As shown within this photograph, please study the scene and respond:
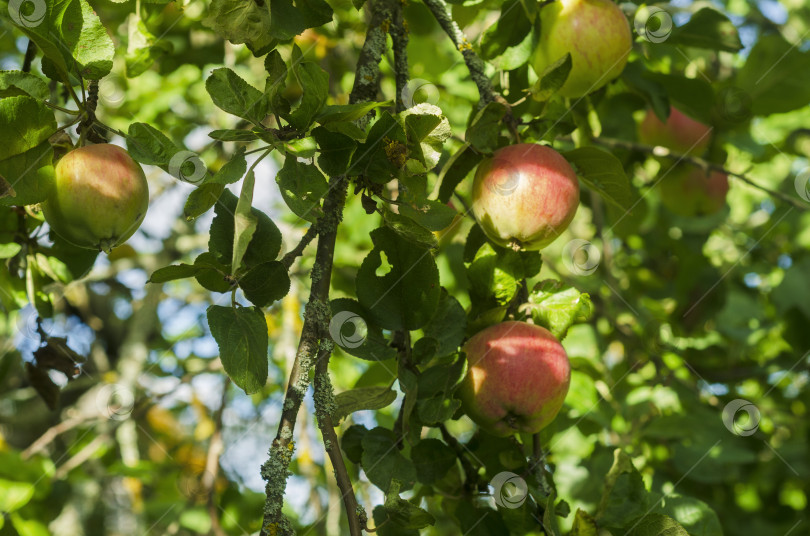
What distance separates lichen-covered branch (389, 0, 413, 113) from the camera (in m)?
0.95

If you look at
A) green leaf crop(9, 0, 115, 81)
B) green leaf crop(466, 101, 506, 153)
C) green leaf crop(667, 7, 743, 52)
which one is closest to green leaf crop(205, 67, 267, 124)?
green leaf crop(9, 0, 115, 81)

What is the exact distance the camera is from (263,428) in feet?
9.15

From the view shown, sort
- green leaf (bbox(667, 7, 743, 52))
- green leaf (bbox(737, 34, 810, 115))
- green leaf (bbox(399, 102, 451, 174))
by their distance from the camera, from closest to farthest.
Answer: green leaf (bbox(399, 102, 451, 174)), green leaf (bbox(667, 7, 743, 52)), green leaf (bbox(737, 34, 810, 115))

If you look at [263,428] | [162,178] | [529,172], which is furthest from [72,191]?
[263,428]

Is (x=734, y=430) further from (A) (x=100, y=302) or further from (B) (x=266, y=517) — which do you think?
(A) (x=100, y=302)

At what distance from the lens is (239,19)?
0.82 metres

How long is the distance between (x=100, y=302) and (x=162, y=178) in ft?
3.25

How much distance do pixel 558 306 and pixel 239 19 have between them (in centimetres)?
51

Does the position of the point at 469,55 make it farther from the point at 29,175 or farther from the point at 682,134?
the point at 682,134

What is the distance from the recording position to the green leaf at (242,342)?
29.3 inches

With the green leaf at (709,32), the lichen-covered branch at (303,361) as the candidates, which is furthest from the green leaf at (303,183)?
the green leaf at (709,32)

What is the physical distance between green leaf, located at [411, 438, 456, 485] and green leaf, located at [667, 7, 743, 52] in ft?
2.64

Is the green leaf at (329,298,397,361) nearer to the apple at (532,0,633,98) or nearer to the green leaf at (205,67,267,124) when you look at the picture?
the green leaf at (205,67,267,124)

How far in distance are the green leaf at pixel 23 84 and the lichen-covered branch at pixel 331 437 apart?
1.32ft
